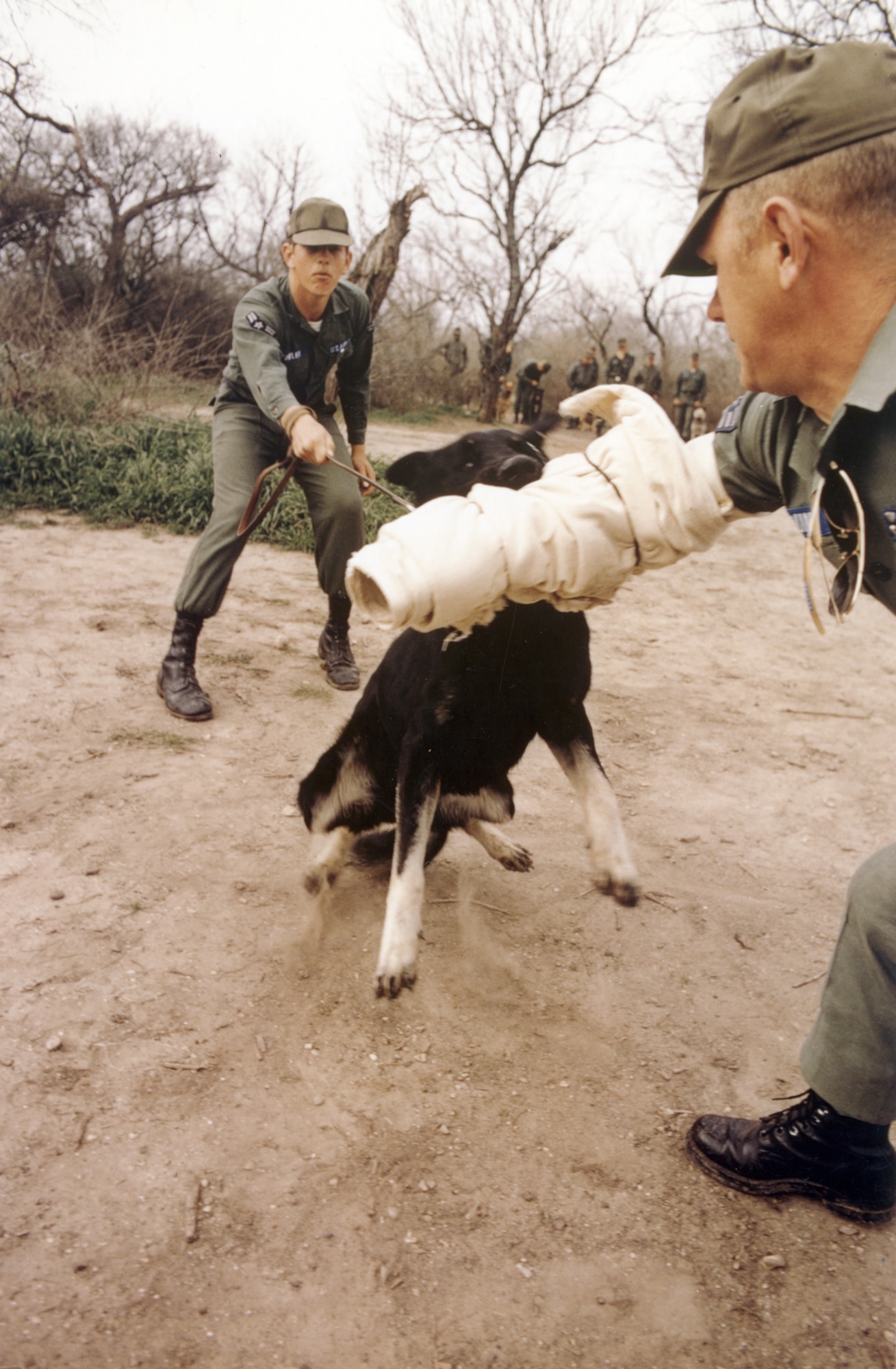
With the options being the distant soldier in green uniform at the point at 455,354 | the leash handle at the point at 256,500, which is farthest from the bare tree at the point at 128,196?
the leash handle at the point at 256,500

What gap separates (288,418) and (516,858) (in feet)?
6.95

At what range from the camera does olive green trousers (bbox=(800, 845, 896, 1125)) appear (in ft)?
5.77

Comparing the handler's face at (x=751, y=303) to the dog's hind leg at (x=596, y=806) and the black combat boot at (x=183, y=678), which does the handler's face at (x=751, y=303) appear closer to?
the dog's hind leg at (x=596, y=806)

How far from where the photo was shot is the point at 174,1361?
1590 millimetres

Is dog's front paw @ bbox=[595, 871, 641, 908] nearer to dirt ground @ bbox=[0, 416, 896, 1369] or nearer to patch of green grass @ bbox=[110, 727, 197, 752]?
dirt ground @ bbox=[0, 416, 896, 1369]

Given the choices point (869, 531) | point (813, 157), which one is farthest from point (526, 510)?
point (813, 157)

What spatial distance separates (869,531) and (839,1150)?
Result: 52.5 inches

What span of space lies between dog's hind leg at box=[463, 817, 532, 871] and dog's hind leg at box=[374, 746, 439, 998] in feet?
2.15

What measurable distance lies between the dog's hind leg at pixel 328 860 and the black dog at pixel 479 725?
0.05 ft

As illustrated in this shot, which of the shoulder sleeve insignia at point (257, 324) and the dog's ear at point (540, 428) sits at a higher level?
the shoulder sleeve insignia at point (257, 324)

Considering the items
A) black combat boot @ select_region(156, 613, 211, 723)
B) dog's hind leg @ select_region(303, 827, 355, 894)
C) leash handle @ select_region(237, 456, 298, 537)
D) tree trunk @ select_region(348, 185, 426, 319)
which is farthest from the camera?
tree trunk @ select_region(348, 185, 426, 319)

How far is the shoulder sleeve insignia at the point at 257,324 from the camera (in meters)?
4.41

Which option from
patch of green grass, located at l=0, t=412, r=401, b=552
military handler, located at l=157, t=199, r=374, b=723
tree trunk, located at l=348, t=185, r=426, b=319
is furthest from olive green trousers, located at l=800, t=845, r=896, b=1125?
tree trunk, located at l=348, t=185, r=426, b=319

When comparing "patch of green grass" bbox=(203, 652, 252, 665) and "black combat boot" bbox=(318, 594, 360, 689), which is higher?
"black combat boot" bbox=(318, 594, 360, 689)
